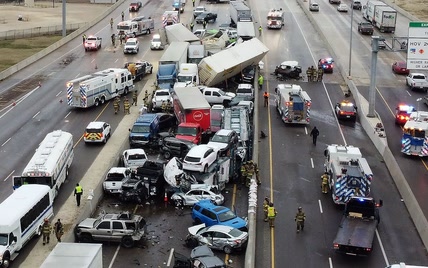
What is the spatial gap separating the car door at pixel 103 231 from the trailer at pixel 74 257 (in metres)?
5.15

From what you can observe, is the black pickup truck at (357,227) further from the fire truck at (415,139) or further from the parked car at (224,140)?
the fire truck at (415,139)

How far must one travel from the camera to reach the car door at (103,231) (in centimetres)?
3550

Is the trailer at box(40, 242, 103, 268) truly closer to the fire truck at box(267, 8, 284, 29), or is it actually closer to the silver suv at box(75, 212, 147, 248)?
the silver suv at box(75, 212, 147, 248)

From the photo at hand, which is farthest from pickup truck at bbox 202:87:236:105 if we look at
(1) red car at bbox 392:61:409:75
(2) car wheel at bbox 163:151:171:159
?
(1) red car at bbox 392:61:409:75

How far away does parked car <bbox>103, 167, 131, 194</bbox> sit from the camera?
1649 inches

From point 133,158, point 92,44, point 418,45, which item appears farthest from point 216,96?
point 92,44

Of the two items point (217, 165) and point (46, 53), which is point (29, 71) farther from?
point (217, 165)

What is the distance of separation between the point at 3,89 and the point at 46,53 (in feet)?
54.4

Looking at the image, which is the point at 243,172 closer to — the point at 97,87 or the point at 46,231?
the point at 46,231

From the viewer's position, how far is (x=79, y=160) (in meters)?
47.2

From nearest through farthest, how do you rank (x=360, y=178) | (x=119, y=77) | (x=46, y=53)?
(x=360, y=178), (x=119, y=77), (x=46, y=53)

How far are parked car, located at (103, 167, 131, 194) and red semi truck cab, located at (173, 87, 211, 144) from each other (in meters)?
7.28

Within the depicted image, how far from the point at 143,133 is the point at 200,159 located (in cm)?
862

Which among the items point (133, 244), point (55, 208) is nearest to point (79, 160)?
point (55, 208)
